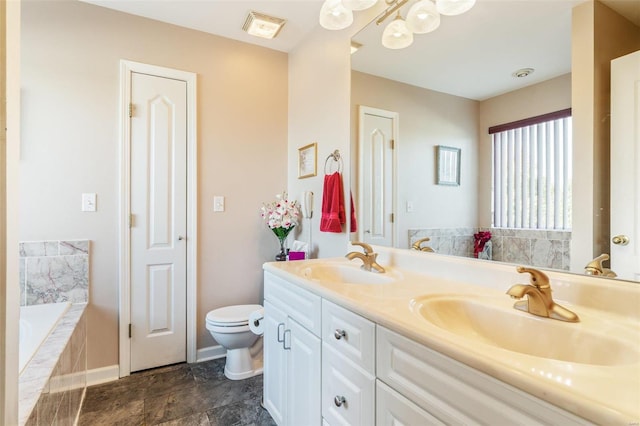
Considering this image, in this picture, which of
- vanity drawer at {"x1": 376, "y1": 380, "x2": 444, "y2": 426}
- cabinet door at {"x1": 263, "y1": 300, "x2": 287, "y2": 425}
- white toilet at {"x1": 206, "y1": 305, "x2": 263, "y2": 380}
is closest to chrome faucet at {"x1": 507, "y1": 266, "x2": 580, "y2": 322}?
vanity drawer at {"x1": 376, "y1": 380, "x2": 444, "y2": 426}

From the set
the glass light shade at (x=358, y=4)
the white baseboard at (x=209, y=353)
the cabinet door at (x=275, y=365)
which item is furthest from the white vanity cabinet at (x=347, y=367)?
the white baseboard at (x=209, y=353)

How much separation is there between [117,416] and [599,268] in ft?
7.85

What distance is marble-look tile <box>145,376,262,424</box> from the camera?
6.07 ft

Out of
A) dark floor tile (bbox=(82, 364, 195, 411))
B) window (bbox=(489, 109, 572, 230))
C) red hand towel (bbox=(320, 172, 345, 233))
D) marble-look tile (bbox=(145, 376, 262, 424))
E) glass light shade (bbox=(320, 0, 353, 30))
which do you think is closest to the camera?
window (bbox=(489, 109, 572, 230))

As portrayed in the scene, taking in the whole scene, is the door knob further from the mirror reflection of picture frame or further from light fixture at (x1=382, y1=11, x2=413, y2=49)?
light fixture at (x1=382, y1=11, x2=413, y2=49)

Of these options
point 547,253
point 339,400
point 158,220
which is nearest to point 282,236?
point 158,220

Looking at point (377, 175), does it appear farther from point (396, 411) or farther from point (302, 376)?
point (396, 411)

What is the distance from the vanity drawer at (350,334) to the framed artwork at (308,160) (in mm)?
1396

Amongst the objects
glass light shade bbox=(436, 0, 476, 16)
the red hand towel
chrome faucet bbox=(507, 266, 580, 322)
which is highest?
glass light shade bbox=(436, 0, 476, 16)

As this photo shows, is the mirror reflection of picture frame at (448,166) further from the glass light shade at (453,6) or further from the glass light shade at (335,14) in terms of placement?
the glass light shade at (335,14)

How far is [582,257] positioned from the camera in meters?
1.02

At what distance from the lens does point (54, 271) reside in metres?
2.10

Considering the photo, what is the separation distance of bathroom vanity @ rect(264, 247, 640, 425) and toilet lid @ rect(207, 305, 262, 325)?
0.61 m

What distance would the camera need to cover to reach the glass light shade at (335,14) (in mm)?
1728
